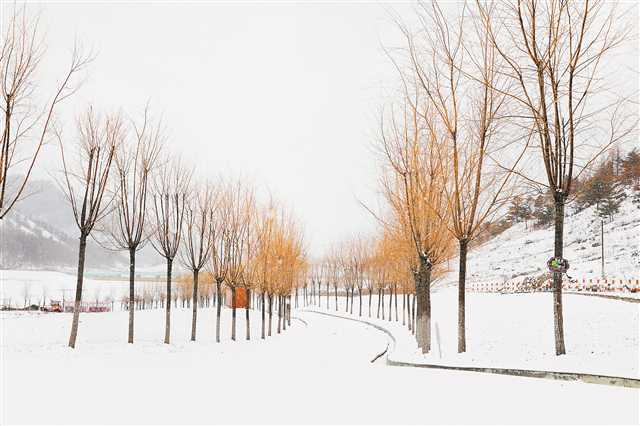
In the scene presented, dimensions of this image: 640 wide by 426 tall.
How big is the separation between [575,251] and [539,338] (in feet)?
150

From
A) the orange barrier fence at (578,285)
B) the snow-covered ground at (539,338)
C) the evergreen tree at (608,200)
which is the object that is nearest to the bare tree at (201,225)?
the snow-covered ground at (539,338)

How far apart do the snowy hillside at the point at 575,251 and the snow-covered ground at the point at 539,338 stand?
14311 mm

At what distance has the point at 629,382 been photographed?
323 inches

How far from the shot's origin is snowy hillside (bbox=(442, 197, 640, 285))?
1957 inches

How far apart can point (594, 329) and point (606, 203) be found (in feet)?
182

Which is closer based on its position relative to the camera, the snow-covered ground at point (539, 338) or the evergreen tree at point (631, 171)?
the snow-covered ground at point (539, 338)

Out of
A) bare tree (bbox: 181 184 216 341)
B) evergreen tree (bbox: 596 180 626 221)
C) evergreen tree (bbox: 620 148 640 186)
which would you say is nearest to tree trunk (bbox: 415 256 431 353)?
bare tree (bbox: 181 184 216 341)

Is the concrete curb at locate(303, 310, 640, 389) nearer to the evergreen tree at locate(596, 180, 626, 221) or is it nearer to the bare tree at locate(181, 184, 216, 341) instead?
the bare tree at locate(181, 184, 216, 341)

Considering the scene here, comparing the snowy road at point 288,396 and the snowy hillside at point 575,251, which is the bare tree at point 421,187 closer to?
the snowy road at point 288,396

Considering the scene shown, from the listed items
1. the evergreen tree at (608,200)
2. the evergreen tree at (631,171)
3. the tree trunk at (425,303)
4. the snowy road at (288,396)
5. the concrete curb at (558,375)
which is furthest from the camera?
the evergreen tree at (631,171)

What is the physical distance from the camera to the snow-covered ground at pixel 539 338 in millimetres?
10516

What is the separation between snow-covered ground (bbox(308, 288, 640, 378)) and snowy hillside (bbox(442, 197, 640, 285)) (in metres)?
14.3

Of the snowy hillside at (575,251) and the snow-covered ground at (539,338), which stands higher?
the snowy hillside at (575,251)

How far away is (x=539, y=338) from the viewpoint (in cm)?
2112
